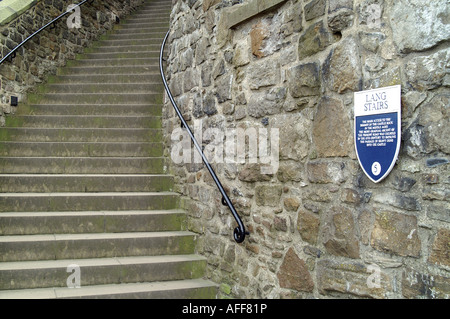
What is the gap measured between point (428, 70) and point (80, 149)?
171 inches

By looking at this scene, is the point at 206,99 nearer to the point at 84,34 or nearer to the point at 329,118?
the point at 329,118

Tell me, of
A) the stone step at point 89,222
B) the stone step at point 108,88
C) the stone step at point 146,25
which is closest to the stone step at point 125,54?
the stone step at point 108,88

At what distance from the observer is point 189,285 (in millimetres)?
3717

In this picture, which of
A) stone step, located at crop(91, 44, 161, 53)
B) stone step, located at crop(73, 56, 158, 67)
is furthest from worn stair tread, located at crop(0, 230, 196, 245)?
stone step, located at crop(91, 44, 161, 53)

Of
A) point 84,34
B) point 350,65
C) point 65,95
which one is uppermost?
point 84,34

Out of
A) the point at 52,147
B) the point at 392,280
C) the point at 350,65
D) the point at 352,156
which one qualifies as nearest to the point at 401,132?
the point at 352,156

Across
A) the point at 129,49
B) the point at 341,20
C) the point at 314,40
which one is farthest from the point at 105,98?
the point at 341,20

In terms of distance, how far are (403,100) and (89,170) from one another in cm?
393

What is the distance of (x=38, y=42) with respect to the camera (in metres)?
6.96

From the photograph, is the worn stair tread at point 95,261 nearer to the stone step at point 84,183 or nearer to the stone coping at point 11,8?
the stone step at point 84,183

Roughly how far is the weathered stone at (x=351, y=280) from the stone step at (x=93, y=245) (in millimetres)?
1880

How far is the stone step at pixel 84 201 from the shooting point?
4320mm

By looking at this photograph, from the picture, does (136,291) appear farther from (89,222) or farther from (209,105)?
(209,105)

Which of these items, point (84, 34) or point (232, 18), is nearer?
point (232, 18)
